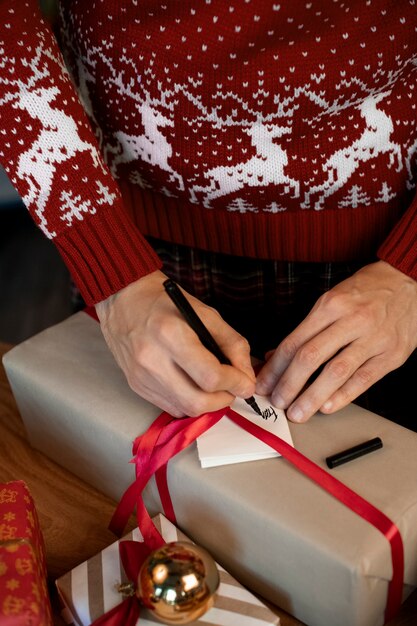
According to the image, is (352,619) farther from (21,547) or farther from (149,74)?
(149,74)

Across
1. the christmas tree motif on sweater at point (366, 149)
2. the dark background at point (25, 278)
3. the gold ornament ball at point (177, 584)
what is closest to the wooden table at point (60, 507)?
the gold ornament ball at point (177, 584)

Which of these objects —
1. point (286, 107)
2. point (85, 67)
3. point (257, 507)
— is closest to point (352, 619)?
point (257, 507)

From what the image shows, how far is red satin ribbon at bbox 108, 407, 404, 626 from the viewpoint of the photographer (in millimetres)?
590

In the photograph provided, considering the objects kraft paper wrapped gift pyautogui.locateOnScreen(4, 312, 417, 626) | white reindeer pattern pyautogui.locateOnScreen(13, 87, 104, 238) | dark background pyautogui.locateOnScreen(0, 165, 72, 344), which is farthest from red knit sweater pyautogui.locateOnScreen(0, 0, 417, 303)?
dark background pyautogui.locateOnScreen(0, 165, 72, 344)

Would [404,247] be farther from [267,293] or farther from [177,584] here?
[177,584]

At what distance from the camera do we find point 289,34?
69cm

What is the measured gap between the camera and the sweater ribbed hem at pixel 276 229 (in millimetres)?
818

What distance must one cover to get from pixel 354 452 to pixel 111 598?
250mm

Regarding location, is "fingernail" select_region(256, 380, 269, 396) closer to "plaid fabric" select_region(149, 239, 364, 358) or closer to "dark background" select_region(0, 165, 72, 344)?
"plaid fabric" select_region(149, 239, 364, 358)

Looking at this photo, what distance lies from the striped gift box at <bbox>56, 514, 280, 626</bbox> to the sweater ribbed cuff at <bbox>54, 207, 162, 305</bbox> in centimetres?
27

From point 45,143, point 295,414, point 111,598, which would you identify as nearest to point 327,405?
point 295,414

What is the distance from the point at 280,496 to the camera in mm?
605

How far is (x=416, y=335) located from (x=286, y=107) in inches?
10.8

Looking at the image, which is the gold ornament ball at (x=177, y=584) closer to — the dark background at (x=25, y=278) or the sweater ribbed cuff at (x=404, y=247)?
the sweater ribbed cuff at (x=404, y=247)
